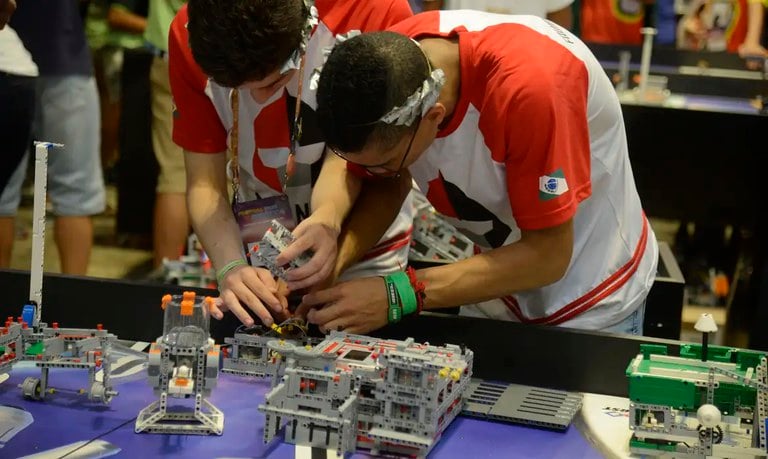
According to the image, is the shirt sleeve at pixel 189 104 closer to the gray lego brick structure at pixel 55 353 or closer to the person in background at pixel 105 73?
the gray lego brick structure at pixel 55 353

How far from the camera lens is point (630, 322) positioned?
2225mm

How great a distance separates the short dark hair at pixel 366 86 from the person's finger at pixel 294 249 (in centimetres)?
25

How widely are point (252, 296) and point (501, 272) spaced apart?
1.55 ft

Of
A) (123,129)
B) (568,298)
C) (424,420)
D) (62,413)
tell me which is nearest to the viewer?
(424,420)

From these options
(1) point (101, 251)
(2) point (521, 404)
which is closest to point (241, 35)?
(2) point (521, 404)

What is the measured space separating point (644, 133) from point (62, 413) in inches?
123

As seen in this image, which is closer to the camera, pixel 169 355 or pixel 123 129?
pixel 169 355

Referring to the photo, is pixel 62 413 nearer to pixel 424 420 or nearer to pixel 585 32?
pixel 424 420

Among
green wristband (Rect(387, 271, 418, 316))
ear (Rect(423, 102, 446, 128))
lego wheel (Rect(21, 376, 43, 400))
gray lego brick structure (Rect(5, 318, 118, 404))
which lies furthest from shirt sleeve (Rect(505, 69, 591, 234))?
lego wheel (Rect(21, 376, 43, 400))

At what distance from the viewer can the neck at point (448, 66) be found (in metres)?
1.92

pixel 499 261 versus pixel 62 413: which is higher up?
pixel 499 261

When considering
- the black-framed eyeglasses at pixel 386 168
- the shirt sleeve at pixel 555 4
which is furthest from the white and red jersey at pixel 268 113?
the shirt sleeve at pixel 555 4

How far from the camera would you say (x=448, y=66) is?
1926 millimetres

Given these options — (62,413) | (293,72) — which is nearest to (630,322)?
(293,72)
